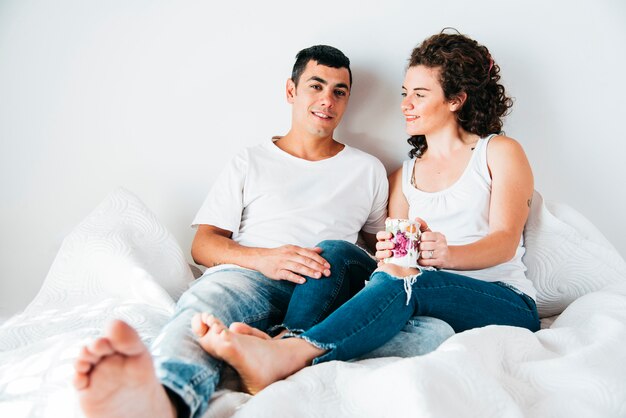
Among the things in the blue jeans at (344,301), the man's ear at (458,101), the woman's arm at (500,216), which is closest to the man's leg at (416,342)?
the blue jeans at (344,301)

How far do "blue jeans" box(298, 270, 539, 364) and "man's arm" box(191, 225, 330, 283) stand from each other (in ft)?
0.65

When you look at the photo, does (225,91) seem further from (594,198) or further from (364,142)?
(594,198)

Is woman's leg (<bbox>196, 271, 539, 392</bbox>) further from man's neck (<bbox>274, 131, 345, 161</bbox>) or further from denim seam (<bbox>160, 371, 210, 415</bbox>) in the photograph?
man's neck (<bbox>274, 131, 345, 161</bbox>)

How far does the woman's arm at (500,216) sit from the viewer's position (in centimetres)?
138

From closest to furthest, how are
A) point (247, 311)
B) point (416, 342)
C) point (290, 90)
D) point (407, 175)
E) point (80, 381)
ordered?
point (80, 381) < point (416, 342) < point (247, 311) < point (407, 175) < point (290, 90)

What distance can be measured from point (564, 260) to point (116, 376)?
130 centimetres

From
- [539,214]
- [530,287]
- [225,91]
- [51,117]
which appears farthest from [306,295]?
[51,117]

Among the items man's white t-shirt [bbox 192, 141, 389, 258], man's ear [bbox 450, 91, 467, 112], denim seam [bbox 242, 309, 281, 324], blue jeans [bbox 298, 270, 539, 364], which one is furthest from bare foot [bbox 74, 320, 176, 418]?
man's ear [bbox 450, 91, 467, 112]

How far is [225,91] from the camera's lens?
2.10 m

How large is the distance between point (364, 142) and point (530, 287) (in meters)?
0.80

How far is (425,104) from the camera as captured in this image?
1.72 metres

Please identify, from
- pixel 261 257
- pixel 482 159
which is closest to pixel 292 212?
pixel 261 257

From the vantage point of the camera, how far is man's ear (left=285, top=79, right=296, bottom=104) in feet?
6.41

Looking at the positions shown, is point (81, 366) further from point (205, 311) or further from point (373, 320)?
point (373, 320)
